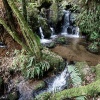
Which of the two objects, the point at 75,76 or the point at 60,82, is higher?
the point at 75,76

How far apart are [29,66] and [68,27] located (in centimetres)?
685

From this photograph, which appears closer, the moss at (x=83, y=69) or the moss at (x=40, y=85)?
the moss at (x=83, y=69)

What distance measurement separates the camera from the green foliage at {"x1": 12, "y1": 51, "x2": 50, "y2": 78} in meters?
6.73

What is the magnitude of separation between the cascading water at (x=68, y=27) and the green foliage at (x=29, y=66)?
603 centimetres

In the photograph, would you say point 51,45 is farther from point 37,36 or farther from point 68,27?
point 68,27

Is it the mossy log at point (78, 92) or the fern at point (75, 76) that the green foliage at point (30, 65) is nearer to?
the fern at point (75, 76)

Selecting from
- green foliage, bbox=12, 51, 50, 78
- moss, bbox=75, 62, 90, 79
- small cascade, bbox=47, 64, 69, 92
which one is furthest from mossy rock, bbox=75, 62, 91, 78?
green foliage, bbox=12, 51, 50, 78

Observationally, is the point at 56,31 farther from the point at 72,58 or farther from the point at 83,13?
the point at 72,58

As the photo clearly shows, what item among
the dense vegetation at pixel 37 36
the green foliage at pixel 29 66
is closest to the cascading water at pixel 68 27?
the dense vegetation at pixel 37 36

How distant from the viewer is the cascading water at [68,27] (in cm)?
1256

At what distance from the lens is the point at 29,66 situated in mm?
6797

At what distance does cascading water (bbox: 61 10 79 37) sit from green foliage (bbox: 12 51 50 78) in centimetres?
603

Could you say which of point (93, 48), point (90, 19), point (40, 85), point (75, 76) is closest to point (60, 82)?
point (40, 85)

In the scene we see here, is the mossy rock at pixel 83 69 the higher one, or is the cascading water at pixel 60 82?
the mossy rock at pixel 83 69
